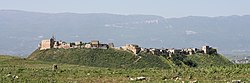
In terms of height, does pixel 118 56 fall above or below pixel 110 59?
above

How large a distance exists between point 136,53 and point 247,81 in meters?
57.9

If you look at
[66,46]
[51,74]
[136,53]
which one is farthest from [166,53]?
[51,74]

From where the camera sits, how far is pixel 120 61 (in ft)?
261

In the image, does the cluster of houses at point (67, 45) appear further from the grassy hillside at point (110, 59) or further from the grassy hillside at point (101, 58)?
the grassy hillside at point (101, 58)

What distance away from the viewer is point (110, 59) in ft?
265

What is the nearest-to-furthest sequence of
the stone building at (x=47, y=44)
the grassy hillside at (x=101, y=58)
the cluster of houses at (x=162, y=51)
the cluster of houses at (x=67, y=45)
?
1. the grassy hillside at (x=101, y=58)
2. the cluster of houses at (x=162, y=51)
3. the cluster of houses at (x=67, y=45)
4. the stone building at (x=47, y=44)

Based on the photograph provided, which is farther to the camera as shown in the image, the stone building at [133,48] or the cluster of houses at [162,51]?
the cluster of houses at [162,51]

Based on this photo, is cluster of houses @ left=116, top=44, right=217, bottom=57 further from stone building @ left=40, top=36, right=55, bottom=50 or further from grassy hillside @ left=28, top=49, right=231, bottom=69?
stone building @ left=40, top=36, right=55, bottom=50

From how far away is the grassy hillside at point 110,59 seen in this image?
3063 inches

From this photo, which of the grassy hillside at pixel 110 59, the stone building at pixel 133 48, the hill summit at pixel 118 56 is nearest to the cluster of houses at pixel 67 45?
the hill summit at pixel 118 56

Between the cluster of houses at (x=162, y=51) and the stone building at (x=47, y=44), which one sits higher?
the stone building at (x=47, y=44)

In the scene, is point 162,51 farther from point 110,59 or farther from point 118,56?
point 110,59

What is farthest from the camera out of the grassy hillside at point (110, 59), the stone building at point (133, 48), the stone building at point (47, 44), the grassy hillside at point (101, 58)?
the stone building at point (47, 44)

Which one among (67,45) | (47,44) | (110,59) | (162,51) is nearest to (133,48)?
(110,59)
